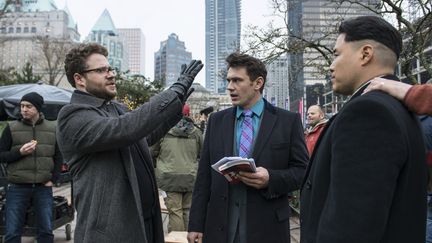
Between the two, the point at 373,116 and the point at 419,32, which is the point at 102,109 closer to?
the point at 373,116

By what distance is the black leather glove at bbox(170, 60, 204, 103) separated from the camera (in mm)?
2451

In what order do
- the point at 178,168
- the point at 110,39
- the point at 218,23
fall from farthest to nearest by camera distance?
the point at 110,39 → the point at 218,23 → the point at 178,168

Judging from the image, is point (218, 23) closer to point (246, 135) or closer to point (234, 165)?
point (246, 135)

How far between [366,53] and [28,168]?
4428mm

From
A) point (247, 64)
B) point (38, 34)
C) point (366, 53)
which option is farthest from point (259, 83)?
point (38, 34)

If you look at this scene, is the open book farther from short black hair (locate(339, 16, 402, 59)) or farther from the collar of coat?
short black hair (locate(339, 16, 402, 59))

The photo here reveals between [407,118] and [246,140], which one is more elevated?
[407,118]

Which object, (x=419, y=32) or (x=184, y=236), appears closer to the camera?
(x=184, y=236)

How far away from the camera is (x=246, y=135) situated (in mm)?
3123

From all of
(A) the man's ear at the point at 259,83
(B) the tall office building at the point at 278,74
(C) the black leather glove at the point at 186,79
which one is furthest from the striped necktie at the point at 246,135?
(B) the tall office building at the point at 278,74

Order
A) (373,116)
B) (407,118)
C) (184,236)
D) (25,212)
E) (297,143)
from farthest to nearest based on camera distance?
(25,212) < (184,236) < (297,143) < (407,118) < (373,116)

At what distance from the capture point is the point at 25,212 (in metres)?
5.21

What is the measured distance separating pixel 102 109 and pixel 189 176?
11.3 ft

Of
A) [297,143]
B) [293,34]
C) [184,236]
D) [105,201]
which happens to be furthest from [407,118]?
[293,34]
